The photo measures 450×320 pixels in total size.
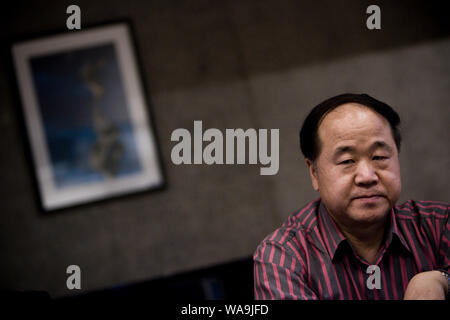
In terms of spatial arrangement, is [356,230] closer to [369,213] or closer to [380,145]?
[369,213]

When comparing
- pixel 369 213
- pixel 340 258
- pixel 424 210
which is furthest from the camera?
pixel 424 210

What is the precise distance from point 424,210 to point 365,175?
1.41ft

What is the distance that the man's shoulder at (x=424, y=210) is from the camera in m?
1.31

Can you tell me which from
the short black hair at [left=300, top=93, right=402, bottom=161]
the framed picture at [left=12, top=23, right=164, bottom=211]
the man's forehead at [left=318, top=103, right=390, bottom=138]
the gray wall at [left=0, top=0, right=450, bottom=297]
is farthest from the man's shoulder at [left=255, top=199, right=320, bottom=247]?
the framed picture at [left=12, top=23, right=164, bottom=211]

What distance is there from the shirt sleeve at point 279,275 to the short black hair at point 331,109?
0.34 m

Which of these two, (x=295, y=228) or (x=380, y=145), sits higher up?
(x=380, y=145)

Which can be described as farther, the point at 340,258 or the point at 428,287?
the point at 340,258

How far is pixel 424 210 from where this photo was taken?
1344 millimetres

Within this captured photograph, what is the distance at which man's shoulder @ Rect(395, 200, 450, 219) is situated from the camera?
1.31 metres

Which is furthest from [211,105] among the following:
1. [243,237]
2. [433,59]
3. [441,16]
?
[441,16]

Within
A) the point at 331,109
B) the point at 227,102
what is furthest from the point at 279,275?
the point at 227,102

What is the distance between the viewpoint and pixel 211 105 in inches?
107

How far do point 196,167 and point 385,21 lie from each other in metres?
1.80
